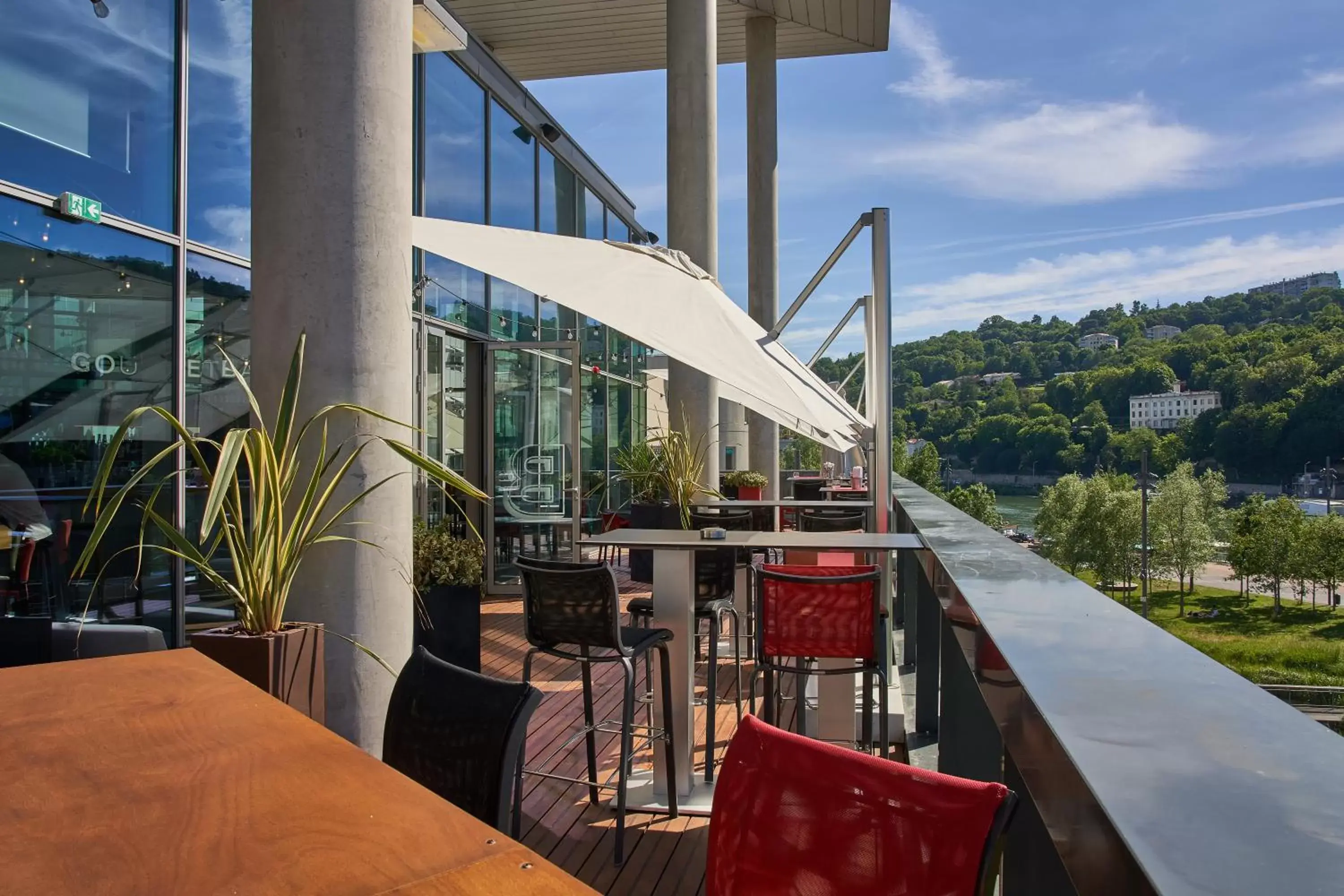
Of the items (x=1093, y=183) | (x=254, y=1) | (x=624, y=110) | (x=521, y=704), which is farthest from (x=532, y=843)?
(x=1093, y=183)

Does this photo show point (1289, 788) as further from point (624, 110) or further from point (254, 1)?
point (624, 110)

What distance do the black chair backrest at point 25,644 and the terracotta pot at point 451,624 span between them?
136cm

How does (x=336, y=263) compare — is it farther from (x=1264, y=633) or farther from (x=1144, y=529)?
(x=1264, y=633)

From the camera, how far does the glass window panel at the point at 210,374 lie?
480cm

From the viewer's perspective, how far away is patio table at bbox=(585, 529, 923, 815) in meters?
3.50

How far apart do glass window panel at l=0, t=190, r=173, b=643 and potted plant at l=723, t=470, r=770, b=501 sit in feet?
21.2

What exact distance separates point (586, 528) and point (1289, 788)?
908cm

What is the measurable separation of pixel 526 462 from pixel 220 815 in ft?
24.7

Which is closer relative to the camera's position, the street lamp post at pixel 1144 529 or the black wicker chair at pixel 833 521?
the black wicker chair at pixel 833 521

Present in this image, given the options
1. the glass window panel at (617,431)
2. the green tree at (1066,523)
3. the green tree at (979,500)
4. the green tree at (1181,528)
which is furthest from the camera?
the green tree at (1066,523)

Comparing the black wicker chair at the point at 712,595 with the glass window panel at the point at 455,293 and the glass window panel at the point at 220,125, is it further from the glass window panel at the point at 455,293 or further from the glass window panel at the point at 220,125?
the glass window panel at the point at 455,293

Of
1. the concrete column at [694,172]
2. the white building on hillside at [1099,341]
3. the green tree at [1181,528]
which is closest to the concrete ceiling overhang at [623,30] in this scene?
the concrete column at [694,172]

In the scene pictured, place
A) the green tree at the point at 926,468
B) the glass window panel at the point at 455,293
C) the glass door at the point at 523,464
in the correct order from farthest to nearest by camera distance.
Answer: the green tree at the point at 926,468 < the glass door at the point at 523,464 < the glass window panel at the point at 455,293

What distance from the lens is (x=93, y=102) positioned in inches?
171
